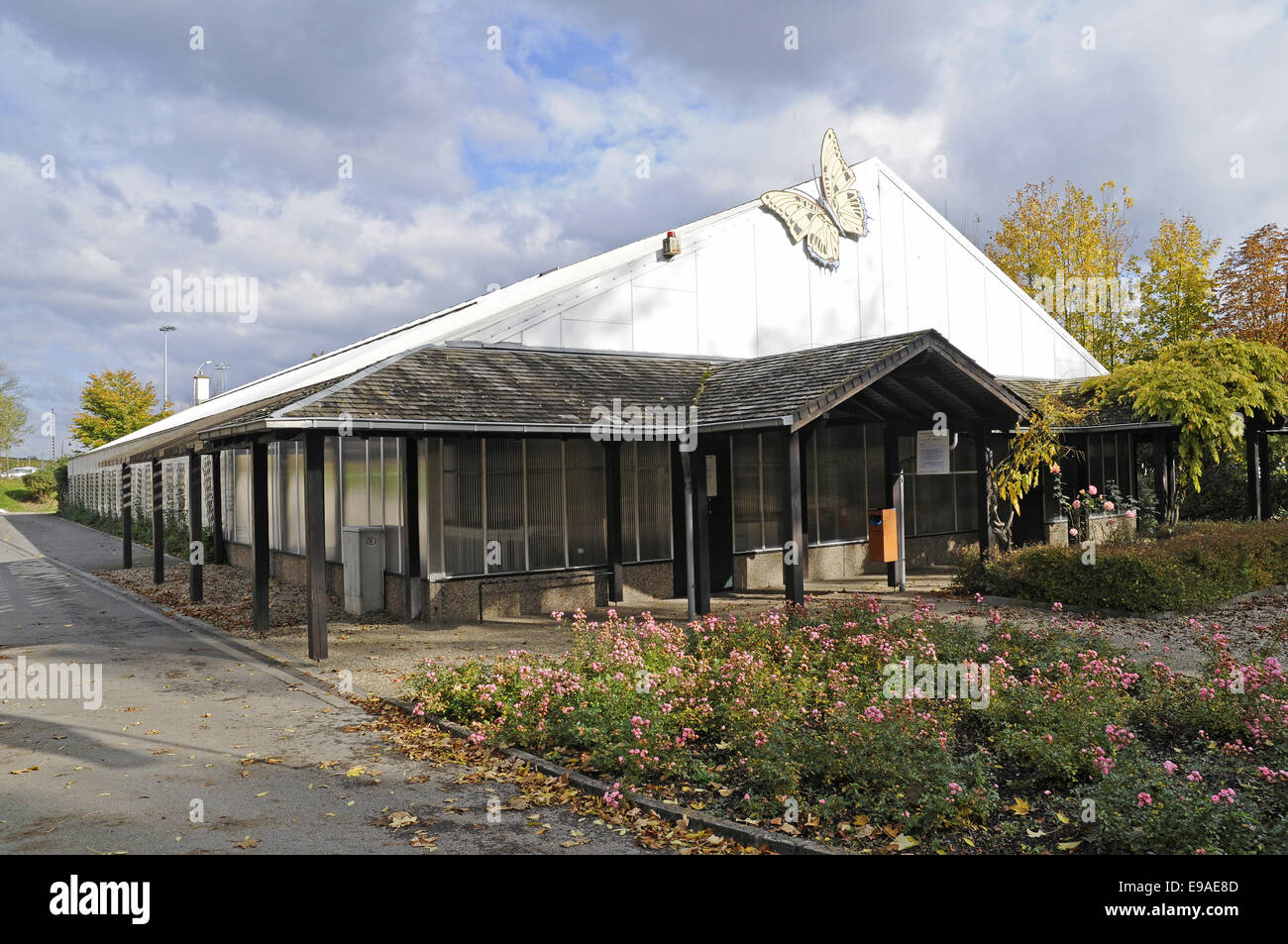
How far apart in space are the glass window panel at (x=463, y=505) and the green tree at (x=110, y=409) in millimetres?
43902

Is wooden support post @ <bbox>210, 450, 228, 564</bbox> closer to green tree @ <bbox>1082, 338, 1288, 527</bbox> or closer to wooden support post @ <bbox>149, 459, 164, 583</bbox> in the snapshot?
wooden support post @ <bbox>149, 459, 164, 583</bbox>

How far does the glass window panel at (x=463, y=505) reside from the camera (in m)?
14.1

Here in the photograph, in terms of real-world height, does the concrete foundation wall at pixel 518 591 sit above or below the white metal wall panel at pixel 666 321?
below

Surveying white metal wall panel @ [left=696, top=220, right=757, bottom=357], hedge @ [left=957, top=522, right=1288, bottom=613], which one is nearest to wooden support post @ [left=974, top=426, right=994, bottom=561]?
hedge @ [left=957, top=522, right=1288, bottom=613]

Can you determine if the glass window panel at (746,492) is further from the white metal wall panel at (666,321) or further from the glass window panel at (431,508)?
the glass window panel at (431,508)

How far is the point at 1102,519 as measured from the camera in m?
22.8

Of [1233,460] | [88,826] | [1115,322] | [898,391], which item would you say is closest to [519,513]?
[898,391]

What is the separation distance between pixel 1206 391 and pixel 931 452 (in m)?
5.35

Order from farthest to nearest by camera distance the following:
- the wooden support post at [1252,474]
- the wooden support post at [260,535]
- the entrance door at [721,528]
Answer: the wooden support post at [1252,474] → the entrance door at [721,528] → the wooden support post at [260,535]

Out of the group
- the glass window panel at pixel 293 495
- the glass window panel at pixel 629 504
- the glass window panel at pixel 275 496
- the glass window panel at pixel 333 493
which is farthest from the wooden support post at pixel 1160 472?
the glass window panel at pixel 275 496

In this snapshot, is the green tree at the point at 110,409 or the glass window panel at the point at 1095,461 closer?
the glass window panel at the point at 1095,461

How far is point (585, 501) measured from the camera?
15445 mm

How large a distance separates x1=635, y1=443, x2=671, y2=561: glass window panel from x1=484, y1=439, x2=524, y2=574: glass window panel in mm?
2364

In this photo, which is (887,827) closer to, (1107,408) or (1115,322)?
(1107,408)
